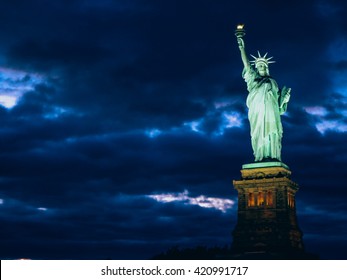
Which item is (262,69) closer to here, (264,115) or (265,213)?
(264,115)

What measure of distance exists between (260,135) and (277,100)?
299 cm

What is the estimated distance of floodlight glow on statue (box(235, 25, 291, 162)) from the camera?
4609 cm

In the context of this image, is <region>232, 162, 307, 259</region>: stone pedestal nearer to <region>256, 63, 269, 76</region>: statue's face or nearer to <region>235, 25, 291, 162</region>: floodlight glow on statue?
<region>235, 25, 291, 162</region>: floodlight glow on statue

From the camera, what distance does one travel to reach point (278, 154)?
152 feet

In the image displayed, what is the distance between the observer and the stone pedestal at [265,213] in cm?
4341

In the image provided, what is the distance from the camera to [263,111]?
4641 centimetres

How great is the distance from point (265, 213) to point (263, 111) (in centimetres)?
734

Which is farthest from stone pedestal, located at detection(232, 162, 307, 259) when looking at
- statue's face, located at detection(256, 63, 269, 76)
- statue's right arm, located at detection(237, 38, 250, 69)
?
statue's right arm, located at detection(237, 38, 250, 69)
